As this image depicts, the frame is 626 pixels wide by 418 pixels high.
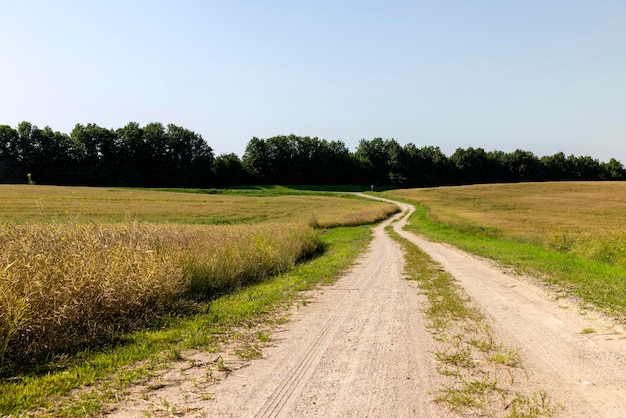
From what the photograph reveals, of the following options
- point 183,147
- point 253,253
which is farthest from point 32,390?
point 183,147

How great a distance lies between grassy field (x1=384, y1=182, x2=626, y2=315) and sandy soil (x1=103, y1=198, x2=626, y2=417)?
2433 millimetres

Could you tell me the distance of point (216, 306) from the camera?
9.72 m

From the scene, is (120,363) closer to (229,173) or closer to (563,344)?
(563,344)

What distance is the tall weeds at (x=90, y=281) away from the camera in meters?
6.10

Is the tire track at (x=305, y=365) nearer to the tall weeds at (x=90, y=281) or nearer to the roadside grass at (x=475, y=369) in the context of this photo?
the roadside grass at (x=475, y=369)

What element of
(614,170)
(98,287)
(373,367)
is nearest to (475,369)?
(373,367)

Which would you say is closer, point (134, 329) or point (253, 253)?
point (134, 329)

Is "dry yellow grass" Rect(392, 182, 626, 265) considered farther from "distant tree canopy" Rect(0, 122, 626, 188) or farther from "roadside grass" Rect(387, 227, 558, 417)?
"distant tree canopy" Rect(0, 122, 626, 188)

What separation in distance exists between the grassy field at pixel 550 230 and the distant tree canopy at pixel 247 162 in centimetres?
4094

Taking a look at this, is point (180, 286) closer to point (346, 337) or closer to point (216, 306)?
point (216, 306)

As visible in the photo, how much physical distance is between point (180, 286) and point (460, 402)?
726cm

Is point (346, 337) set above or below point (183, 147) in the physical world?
→ below

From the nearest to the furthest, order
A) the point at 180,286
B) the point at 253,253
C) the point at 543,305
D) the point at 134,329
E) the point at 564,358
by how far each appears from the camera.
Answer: the point at 564,358
the point at 134,329
the point at 543,305
the point at 180,286
the point at 253,253

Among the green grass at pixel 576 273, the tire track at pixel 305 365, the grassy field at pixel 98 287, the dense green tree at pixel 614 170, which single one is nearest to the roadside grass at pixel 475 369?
the tire track at pixel 305 365
